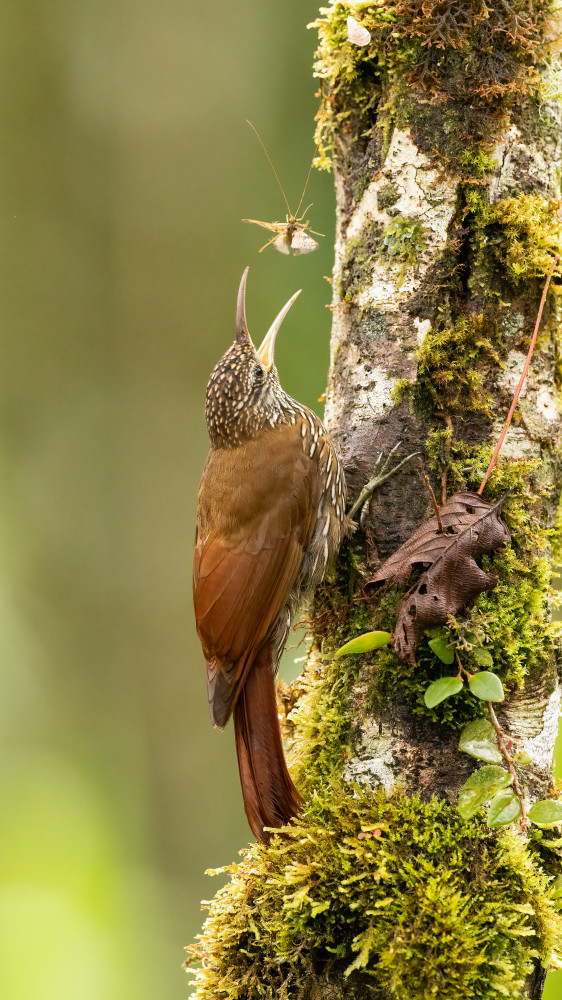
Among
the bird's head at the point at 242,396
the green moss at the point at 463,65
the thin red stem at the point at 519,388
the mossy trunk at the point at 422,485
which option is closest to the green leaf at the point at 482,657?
the mossy trunk at the point at 422,485

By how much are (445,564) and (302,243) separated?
63.7 inches

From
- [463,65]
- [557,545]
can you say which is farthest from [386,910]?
[463,65]

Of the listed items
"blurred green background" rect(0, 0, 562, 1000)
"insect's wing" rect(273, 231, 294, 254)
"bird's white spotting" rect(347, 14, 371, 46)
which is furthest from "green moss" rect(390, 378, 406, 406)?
"blurred green background" rect(0, 0, 562, 1000)

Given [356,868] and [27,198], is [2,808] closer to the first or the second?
[27,198]

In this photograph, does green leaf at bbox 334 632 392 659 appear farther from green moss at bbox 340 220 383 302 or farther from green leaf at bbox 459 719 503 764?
green moss at bbox 340 220 383 302

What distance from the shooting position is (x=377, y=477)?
2.33 metres

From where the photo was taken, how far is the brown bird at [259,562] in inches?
90.0

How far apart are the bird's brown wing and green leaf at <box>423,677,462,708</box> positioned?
2.08 ft

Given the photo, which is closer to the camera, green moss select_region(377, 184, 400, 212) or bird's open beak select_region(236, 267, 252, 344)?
green moss select_region(377, 184, 400, 212)

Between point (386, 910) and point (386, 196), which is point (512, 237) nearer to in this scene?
point (386, 196)

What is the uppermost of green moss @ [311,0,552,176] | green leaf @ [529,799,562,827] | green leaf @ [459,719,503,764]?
green moss @ [311,0,552,176]

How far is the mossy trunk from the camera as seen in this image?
1896mm

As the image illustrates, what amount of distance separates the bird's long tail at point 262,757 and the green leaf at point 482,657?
57 centimetres

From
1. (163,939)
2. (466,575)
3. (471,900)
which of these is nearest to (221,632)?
(466,575)
